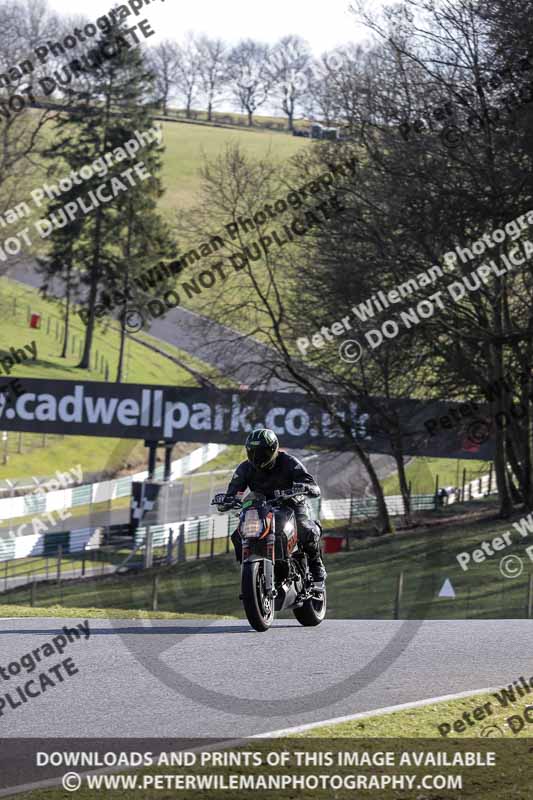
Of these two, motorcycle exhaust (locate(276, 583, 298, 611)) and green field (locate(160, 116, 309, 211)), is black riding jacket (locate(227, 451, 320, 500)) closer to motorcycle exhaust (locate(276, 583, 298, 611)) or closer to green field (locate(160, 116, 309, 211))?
motorcycle exhaust (locate(276, 583, 298, 611))

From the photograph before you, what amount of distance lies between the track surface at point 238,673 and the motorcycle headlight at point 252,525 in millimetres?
1054

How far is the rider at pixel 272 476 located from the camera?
10.1 m

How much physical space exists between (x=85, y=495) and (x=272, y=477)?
105ft

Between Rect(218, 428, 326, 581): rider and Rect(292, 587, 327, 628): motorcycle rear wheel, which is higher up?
Rect(218, 428, 326, 581): rider

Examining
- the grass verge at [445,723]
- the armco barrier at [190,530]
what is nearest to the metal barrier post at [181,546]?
the armco barrier at [190,530]

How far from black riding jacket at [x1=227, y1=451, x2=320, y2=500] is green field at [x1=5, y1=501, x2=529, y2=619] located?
11.7 meters

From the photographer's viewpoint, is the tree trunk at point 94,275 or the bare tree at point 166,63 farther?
the bare tree at point 166,63

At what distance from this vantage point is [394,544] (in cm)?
3038

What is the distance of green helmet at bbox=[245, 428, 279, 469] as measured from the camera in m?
10.1

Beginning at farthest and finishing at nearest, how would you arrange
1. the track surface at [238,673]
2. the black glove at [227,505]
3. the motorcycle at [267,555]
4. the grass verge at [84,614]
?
the grass verge at [84,614] → the black glove at [227,505] → the motorcycle at [267,555] → the track surface at [238,673]

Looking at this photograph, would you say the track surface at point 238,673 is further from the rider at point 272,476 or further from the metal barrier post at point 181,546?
the metal barrier post at point 181,546

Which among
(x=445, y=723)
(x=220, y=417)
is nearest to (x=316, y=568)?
(x=445, y=723)

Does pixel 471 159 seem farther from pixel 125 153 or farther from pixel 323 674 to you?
pixel 125 153

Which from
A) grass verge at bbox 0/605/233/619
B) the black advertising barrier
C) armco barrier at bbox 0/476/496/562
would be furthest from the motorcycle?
the black advertising barrier
